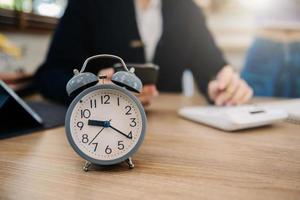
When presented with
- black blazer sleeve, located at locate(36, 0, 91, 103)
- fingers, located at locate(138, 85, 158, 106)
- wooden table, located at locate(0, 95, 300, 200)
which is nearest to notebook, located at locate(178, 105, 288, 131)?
wooden table, located at locate(0, 95, 300, 200)

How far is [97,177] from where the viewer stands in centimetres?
47

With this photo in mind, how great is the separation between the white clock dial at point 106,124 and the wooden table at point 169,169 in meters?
0.03

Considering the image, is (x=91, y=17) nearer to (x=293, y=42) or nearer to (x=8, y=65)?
(x=8, y=65)

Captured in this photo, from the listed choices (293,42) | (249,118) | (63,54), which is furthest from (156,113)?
(293,42)

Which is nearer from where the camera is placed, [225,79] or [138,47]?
[225,79]

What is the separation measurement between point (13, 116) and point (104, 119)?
0.34 meters

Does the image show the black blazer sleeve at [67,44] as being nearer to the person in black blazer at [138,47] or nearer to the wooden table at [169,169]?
the person in black blazer at [138,47]

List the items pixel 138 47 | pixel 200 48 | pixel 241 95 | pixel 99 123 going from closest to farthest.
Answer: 1. pixel 99 123
2. pixel 241 95
3. pixel 138 47
4. pixel 200 48

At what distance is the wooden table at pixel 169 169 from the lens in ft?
1.37

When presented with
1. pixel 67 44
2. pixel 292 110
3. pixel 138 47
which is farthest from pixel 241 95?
pixel 67 44

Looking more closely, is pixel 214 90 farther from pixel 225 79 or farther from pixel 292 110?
pixel 292 110

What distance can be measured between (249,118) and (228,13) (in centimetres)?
199

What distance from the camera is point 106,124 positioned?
48 centimetres

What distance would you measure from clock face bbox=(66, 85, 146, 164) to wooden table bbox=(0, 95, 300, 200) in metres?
0.03
